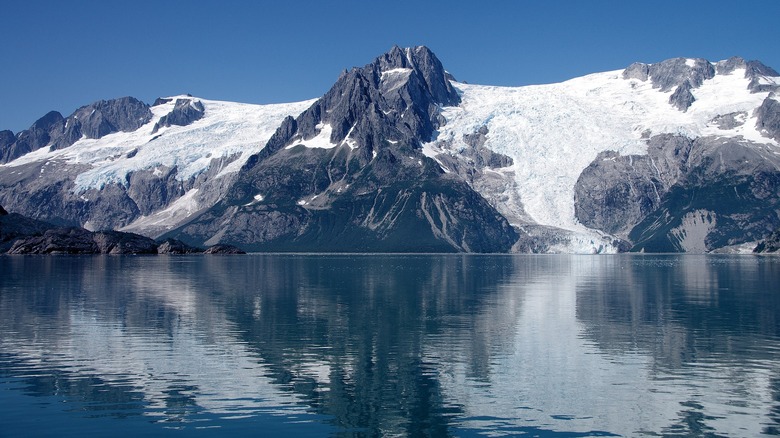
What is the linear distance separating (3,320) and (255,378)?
3891 centimetres

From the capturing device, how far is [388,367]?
5216cm

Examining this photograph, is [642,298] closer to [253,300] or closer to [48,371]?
[253,300]

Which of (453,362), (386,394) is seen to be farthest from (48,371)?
(453,362)

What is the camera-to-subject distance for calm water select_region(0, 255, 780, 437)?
127 ft

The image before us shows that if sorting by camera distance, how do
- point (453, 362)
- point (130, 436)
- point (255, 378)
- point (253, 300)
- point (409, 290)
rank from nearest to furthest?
point (130, 436)
point (255, 378)
point (453, 362)
point (253, 300)
point (409, 290)

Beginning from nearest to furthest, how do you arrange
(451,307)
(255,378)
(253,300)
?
A: (255,378) → (451,307) → (253,300)

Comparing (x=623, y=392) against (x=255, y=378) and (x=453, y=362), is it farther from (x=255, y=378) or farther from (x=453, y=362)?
(x=255, y=378)

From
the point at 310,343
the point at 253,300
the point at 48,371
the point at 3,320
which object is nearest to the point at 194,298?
the point at 253,300

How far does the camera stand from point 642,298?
4085 inches

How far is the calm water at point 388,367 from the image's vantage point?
38781 mm

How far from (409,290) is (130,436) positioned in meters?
83.2

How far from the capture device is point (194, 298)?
331 feet

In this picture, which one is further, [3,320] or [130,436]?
[3,320]

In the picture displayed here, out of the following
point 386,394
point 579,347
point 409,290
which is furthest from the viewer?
point 409,290
